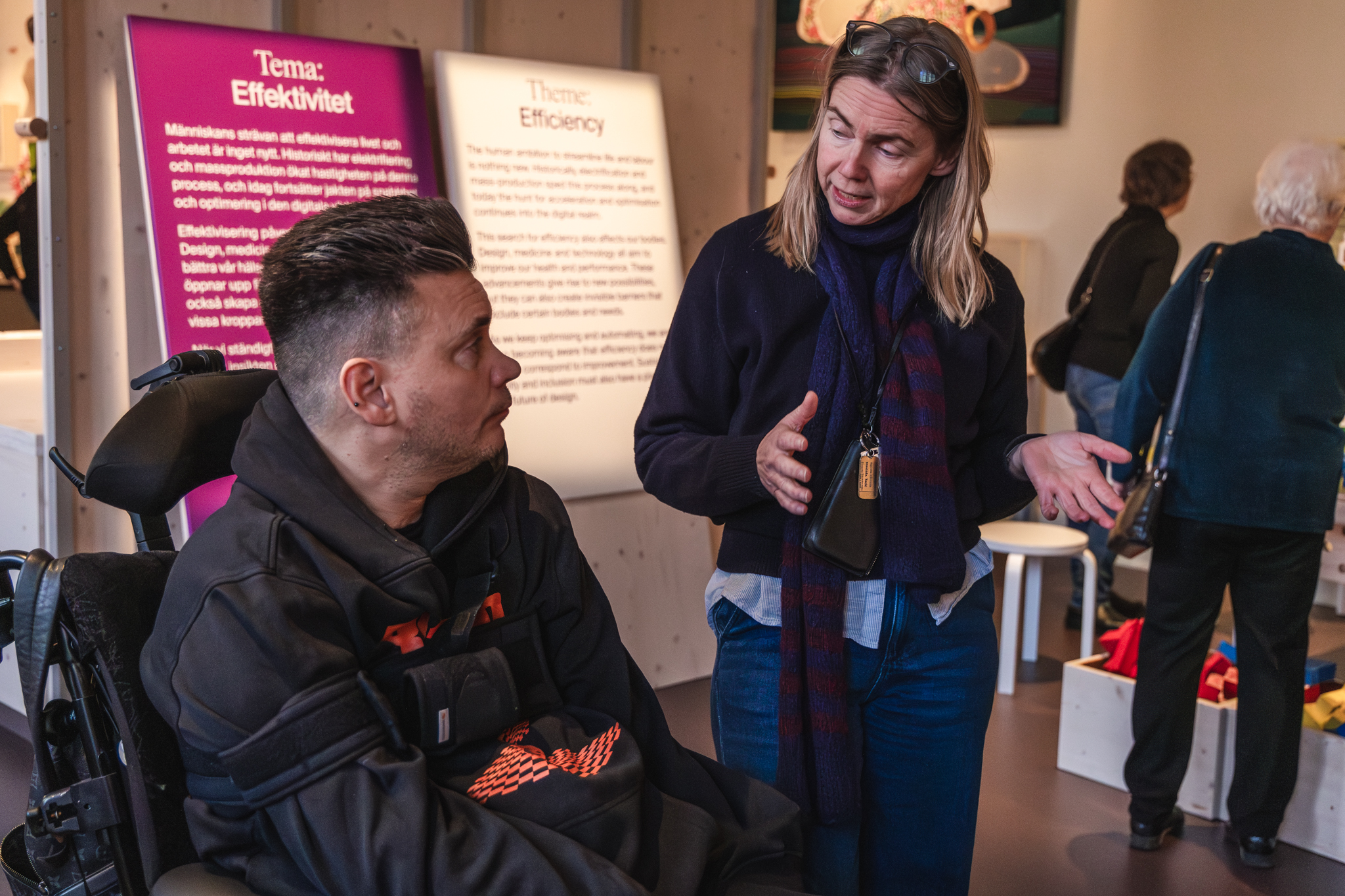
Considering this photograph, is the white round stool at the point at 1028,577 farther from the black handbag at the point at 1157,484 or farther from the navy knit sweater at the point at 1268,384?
the navy knit sweater at the point at 1268,384

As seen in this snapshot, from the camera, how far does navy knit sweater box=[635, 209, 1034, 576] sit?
1.54 m

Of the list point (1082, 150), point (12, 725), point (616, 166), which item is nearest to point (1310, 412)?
point (616, 166)

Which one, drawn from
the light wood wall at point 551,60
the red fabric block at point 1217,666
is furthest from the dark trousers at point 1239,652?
the light wood wall at point 551,60

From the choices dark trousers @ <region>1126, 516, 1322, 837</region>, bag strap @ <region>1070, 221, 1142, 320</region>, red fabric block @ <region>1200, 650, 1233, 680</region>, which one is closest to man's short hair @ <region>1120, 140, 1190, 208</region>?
bag strap @ <region>1070, 221, 1142, 320</region>

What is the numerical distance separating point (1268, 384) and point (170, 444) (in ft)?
7.71

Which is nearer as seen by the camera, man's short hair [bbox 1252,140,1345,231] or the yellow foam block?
man's short hair [bbox 1252,140,1345,231]

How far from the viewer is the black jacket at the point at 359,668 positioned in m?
1.05

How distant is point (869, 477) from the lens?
4.99 ft

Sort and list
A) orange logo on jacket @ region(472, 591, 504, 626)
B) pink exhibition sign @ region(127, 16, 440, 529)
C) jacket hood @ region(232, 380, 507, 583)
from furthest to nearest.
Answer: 1. pink exhibition sign @ region(127, 16, 440, 529)
2. orange logo on jacket @ region(472, 591, 504, 626)
3. jacket hood @ region(232, 380, 507, 583)

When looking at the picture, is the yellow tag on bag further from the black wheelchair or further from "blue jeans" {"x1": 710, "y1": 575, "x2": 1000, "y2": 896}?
the black wheelchair

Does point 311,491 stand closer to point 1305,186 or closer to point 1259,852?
point 1305,186

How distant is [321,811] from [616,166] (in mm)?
2798

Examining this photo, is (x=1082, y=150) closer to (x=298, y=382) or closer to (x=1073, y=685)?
(x=1073, y=685)

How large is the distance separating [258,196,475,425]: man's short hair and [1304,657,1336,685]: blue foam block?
280cm
